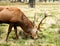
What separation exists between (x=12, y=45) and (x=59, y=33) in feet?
8.81

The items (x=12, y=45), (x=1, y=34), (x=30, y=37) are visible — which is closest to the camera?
(x=12, y=45)

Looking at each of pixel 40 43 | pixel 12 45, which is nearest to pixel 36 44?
pixel 40 43

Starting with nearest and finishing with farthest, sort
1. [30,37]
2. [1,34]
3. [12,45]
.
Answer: [12,45] → [30,37] → [1,34]

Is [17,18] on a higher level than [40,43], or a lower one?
higher

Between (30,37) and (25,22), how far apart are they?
0.67 m

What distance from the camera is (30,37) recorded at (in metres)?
9.67

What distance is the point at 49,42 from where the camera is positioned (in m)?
9.47

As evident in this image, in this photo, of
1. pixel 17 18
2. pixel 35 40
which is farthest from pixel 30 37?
pixel 17 18

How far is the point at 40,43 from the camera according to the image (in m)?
9.32

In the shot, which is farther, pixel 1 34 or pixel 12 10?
pixel 1 34

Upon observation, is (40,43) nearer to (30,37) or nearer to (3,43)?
(30,37)

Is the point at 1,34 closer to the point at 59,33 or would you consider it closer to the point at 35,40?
the point at 35,40

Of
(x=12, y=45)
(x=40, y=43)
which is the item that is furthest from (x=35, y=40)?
(x=12, y=45)

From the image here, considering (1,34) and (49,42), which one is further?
(1,34)
